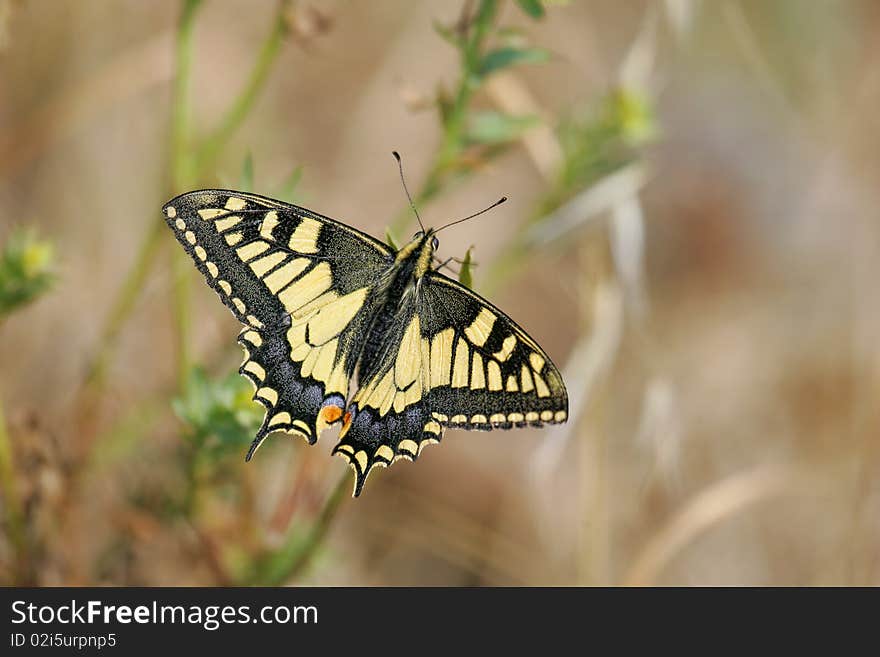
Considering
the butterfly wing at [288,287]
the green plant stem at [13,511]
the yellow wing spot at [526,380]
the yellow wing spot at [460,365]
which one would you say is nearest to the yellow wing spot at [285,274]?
the butterfly wing at [288,287]

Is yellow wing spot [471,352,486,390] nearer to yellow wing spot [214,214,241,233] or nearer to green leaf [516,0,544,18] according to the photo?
yellow wing spot [214,214,241,233]

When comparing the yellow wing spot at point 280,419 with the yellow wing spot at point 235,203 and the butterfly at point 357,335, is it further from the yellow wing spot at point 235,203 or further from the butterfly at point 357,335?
the yellow wing spot at point 235,203

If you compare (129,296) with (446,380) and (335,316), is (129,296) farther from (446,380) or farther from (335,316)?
(446,380)

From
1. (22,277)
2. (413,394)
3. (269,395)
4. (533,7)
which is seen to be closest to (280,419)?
(269,395)

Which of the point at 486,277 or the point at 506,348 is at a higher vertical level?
the point at 486,277

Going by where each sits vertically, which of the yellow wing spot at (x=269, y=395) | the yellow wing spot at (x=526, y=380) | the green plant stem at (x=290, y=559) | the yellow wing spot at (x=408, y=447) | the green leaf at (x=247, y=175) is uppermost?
the green leaf at (x=247, y=175)

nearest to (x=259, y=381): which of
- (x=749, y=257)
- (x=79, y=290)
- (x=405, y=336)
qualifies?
(x=405, y=336)

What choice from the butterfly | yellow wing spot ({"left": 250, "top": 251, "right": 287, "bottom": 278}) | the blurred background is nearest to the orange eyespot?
the butterfly

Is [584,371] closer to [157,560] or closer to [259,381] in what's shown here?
[259,381]
